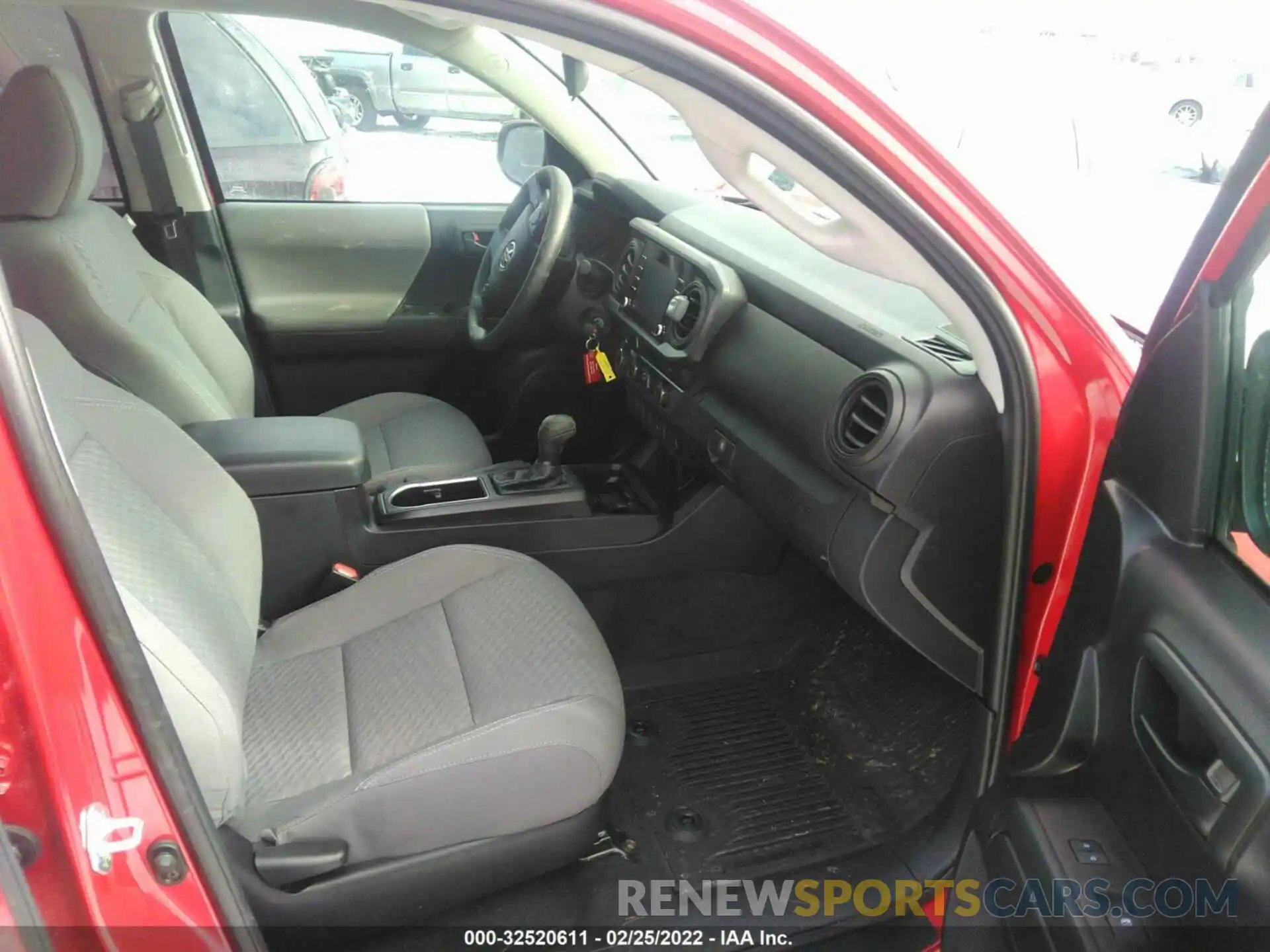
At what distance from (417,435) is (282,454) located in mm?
606

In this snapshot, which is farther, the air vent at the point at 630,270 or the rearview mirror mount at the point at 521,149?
the rearview mirror mount at the point at 521,149

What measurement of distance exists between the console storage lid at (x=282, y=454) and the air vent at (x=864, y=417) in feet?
2.91

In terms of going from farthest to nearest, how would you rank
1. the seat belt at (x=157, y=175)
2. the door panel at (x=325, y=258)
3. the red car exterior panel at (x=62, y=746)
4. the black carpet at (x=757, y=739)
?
the door panel at (x=325, y=258) < the seat belt at (x=157, y=175) < the black carpet at (x=757, y=739) < the red car exterior panel at (x=62, y=746)

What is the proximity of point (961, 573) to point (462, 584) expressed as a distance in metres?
0.79

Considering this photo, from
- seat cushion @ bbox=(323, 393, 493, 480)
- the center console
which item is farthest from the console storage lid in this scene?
seat cushion @ bbox=(323, 393, 493, 480)

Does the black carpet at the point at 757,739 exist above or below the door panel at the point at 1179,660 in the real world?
below

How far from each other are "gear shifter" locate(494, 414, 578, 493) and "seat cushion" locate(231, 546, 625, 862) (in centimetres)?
40

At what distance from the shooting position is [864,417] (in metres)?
1.30

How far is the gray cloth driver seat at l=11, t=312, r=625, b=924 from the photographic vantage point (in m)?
1.05

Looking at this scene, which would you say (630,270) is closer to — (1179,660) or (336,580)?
(336,580)

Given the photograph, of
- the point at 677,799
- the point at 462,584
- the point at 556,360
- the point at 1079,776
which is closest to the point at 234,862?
the point at 462,584

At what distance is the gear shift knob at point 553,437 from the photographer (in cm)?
200

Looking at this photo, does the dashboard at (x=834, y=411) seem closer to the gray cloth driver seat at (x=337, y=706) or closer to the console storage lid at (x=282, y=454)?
the gray cloth driver seat at (x=337, y=706)

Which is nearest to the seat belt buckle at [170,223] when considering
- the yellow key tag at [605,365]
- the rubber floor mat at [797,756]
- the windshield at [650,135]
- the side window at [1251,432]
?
the windshield at [650,135]
